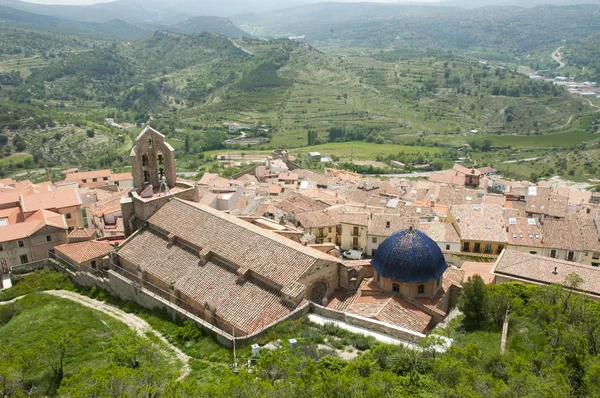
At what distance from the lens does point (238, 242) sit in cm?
3269

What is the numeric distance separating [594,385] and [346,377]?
9413 mm

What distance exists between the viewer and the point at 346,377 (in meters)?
18.4

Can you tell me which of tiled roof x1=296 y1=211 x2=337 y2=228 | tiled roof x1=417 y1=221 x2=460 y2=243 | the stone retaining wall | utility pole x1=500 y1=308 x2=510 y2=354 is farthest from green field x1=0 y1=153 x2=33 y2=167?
utility pole x1=500 y1=308 x2=510 y2=354

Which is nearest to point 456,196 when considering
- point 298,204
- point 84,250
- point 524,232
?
point 524,232

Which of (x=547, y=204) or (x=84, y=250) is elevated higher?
(x=84, y=250)

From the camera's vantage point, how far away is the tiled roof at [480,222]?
49.1 meters

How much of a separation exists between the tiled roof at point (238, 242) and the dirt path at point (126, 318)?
629 centimetres

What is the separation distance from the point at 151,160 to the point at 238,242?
45.8 ft

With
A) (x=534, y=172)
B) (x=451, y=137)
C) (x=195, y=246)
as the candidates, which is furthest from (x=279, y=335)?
(x=451, y=137)

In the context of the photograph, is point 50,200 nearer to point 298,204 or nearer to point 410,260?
point 298,204

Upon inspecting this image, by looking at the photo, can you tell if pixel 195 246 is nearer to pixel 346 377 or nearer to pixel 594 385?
pixel 346 377

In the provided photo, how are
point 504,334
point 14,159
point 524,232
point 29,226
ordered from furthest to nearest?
1. point 14,159
2. point 524,232
3. point 29,226
4. point 504,334

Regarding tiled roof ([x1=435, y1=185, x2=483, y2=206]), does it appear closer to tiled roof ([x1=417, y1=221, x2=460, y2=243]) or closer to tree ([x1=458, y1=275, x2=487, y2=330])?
tiled roof ([x1=417, y1=221, x2=460, y2=243])

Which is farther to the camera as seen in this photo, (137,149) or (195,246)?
(137,149)
